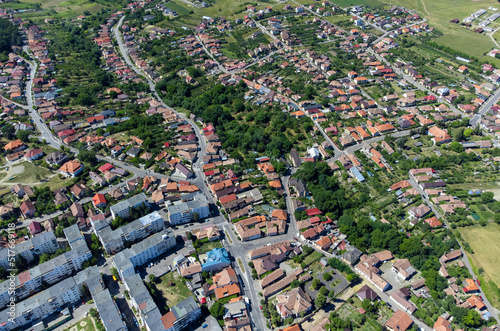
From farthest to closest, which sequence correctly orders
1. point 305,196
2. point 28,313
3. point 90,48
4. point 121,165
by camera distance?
point 90,48, point 121,165, point 305,196, point 28,313

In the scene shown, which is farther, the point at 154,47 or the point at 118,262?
the point at 154,47

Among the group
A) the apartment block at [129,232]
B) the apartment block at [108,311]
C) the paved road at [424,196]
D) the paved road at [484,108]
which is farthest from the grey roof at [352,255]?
the paved road at [484,108]


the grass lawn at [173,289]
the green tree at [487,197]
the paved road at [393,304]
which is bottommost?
the grass lawn at [173,289]

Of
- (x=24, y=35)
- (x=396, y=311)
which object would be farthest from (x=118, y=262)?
(x=24, y=35)

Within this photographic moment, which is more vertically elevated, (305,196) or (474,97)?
(474,97)

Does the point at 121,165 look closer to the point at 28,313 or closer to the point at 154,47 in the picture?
the point at 28,313

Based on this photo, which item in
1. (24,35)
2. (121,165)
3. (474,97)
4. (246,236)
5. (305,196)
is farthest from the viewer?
(24,35)

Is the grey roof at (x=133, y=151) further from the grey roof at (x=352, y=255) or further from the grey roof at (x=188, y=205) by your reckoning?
the grey roof at (x=352, y=255)
